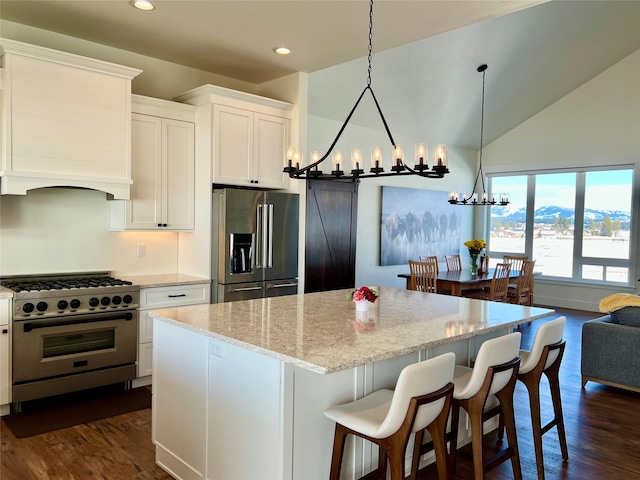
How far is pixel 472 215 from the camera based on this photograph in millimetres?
10023

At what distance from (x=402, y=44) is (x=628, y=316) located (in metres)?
3.15

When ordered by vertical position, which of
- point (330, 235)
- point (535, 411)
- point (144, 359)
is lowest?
point (144, 359)

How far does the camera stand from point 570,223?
28.7 feet

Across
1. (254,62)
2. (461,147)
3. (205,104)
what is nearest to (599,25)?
(461,147)

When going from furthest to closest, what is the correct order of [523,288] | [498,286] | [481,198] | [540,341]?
[481,198]
[523,288]
[498,286]
[540,341]

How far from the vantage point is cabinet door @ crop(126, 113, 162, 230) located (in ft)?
13.8

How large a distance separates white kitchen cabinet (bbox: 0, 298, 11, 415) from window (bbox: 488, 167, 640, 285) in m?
8.47

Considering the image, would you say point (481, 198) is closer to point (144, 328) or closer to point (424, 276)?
point (424, 276)

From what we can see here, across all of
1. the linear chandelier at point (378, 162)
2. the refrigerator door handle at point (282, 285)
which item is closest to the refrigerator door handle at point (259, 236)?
the refrigerator door handle at point (282, 285)

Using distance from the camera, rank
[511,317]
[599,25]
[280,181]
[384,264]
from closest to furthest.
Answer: [511,317] < [280,181] < [599,25] < [384,264]

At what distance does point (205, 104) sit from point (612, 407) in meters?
4.42

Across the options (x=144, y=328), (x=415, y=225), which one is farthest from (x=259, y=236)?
(x=415, y=225)

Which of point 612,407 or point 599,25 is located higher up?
point 599,25

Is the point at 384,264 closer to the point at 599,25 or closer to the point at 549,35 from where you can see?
the point at 549,35
